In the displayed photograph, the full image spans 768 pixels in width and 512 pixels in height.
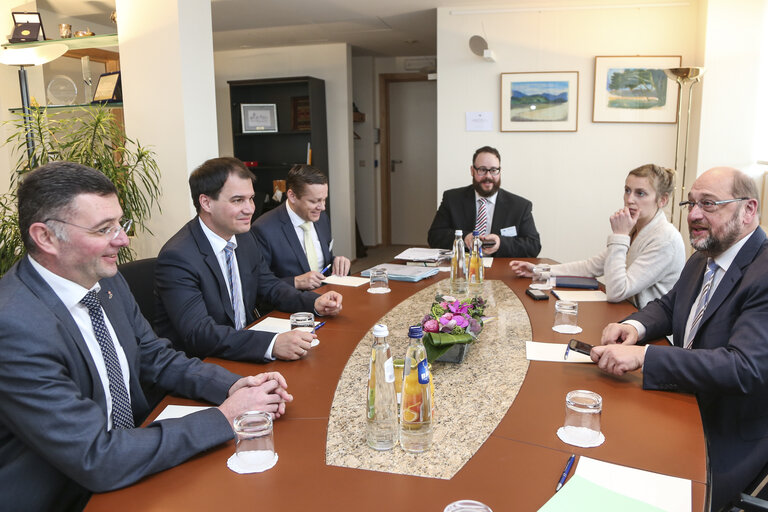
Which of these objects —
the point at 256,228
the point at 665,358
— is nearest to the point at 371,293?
the point at 256,228

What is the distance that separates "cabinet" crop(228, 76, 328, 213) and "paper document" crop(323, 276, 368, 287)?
4185 mm

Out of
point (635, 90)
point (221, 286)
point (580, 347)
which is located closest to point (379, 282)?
point (221, 286)

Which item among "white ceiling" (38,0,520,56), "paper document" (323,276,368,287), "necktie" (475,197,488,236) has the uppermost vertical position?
"white ceiling" (38,0,520,56)

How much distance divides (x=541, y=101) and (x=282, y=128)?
11.2 feet

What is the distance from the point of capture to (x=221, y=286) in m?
2.39

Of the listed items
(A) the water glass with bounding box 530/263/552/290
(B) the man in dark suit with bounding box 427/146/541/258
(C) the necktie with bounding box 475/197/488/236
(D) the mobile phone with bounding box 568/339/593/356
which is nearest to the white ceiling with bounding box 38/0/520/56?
(B) the man in dark suit with bounding box 427/146/541/258

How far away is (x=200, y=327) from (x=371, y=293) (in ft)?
3.17

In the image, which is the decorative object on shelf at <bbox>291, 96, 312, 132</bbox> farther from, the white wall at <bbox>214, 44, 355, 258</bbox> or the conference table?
the conference table

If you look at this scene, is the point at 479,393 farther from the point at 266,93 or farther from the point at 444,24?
the point at 266,93

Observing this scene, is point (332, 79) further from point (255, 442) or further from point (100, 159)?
point (255, 442)

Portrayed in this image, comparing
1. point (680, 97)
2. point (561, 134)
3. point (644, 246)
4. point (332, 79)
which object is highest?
point (332, 79)

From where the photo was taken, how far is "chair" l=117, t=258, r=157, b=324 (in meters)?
Result: 2.43

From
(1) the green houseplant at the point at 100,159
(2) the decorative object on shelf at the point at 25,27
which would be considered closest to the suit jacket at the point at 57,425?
(1) the green houseplant at the point at 100,159

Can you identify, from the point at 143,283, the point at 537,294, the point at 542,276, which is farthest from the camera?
the point at 542,276
